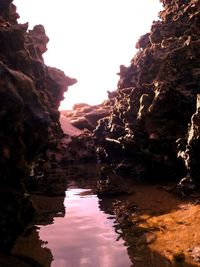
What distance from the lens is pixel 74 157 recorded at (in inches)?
1854

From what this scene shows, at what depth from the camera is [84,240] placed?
13984 mm

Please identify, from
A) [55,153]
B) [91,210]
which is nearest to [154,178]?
[91,210]

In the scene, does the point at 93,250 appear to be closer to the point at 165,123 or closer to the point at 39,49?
the point at 165,123

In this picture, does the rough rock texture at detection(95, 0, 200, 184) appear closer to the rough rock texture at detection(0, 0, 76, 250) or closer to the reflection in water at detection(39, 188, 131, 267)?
the reflection in water at detection(39, 188, 131, 267)

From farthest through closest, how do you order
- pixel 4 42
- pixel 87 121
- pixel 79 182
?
pixel 87 121
pixel 79 182
pixel 4 42

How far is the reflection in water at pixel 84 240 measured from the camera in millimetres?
11820

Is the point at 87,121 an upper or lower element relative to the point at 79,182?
upper

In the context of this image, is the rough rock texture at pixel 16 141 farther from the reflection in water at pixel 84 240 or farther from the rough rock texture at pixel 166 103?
the rough rock texture at pixel 166 103

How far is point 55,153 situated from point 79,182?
1569 cm

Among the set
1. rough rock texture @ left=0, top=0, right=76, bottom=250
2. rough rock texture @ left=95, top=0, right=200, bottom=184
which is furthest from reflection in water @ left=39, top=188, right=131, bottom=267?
rough rock texture @ left=95, top=0, right=200, bottom=184

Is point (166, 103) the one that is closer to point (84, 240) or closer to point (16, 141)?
point (84, 240)

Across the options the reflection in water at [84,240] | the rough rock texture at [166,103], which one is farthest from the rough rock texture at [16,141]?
the rough rock texture at [166,103]

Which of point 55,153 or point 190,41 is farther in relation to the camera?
point 55,153

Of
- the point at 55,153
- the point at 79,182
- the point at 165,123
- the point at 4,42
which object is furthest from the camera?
the point at 55,153
